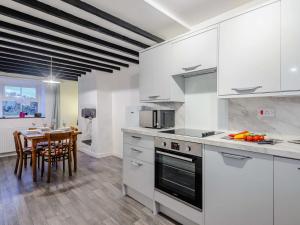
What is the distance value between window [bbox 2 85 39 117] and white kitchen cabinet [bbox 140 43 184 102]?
14.8ft

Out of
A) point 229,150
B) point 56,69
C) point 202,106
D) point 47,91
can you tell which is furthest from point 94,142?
point 229,150

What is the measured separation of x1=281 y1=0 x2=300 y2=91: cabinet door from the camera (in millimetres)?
1331

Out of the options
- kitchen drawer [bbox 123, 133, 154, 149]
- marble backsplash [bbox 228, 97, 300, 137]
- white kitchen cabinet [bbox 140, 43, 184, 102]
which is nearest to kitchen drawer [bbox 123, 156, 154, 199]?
kitchen drawer [bbox 123, 133, 154, 149]

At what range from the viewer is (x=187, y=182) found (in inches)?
69.6

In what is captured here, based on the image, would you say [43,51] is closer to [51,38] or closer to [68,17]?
[51,38]

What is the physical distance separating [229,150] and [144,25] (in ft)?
6.42

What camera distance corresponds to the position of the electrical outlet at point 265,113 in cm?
170

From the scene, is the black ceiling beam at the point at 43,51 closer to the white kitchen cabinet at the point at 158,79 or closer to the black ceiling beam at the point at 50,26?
the black ceiling beam at the point at 50,26

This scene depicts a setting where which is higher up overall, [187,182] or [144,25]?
[144,25]

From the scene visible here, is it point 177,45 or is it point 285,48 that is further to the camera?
point 177,45

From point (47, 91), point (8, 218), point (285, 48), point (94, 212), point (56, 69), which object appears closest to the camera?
point (285, 48)

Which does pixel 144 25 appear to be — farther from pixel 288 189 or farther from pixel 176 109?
pixel 288 189

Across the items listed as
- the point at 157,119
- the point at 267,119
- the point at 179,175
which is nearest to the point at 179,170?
the point at 179,175

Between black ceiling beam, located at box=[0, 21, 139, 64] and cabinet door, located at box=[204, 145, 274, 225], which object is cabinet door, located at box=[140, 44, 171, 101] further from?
cabinet door, located at box=[204, 145, 274, 225]
